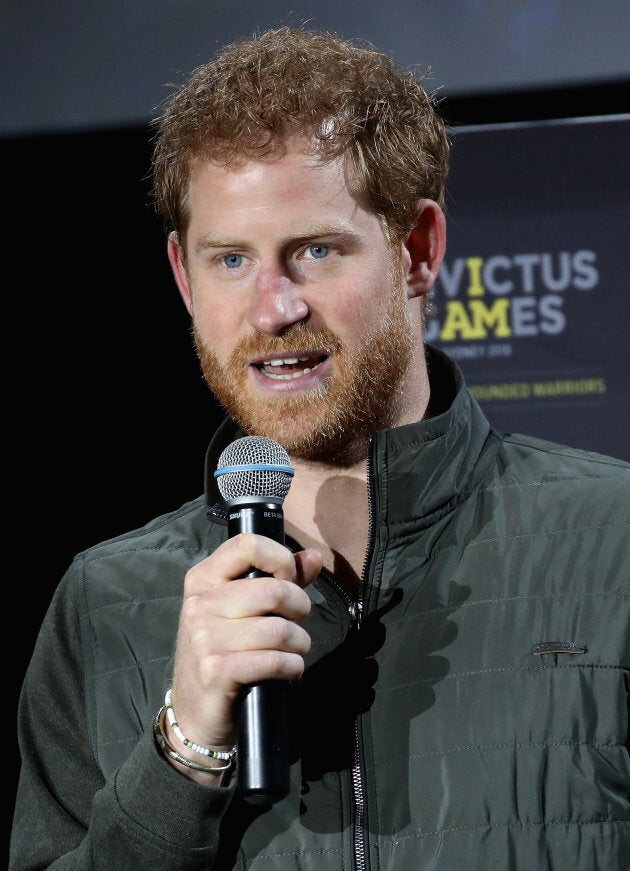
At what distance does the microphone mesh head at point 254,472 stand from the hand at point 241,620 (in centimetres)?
7

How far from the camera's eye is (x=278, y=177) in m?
1.55

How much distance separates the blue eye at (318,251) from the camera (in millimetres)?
1549

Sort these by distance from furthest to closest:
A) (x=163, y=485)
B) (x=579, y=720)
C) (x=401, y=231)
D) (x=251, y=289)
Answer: (x=163, y=485) → (x=401, y=231) → (x=251, y=289) → (x=579, y=720)

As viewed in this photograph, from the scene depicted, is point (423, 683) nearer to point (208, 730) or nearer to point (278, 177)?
point (208, 730)

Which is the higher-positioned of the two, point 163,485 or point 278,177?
point 278,177

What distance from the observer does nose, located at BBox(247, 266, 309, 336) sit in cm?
150

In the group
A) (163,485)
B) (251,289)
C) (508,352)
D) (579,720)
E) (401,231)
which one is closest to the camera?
(579,720)

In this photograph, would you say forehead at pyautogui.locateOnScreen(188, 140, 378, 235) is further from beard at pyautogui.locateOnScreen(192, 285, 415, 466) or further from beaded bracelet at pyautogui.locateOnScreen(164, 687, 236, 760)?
beaded bracelet at pyautogui.locateOnScreen(164, 687, 236, 760)

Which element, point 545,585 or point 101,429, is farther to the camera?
point 101,429

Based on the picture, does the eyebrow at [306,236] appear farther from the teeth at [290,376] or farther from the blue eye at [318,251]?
the teeth at [290,376]

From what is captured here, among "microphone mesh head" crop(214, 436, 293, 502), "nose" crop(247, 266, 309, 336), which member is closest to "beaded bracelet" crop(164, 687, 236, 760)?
"microphone mesh head" crop(214, 436, 293, 502)

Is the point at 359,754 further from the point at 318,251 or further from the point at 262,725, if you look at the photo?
the point at 318,251

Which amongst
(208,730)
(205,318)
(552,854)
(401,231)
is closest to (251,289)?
(205,318)

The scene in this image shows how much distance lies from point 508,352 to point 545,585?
1.08 m
